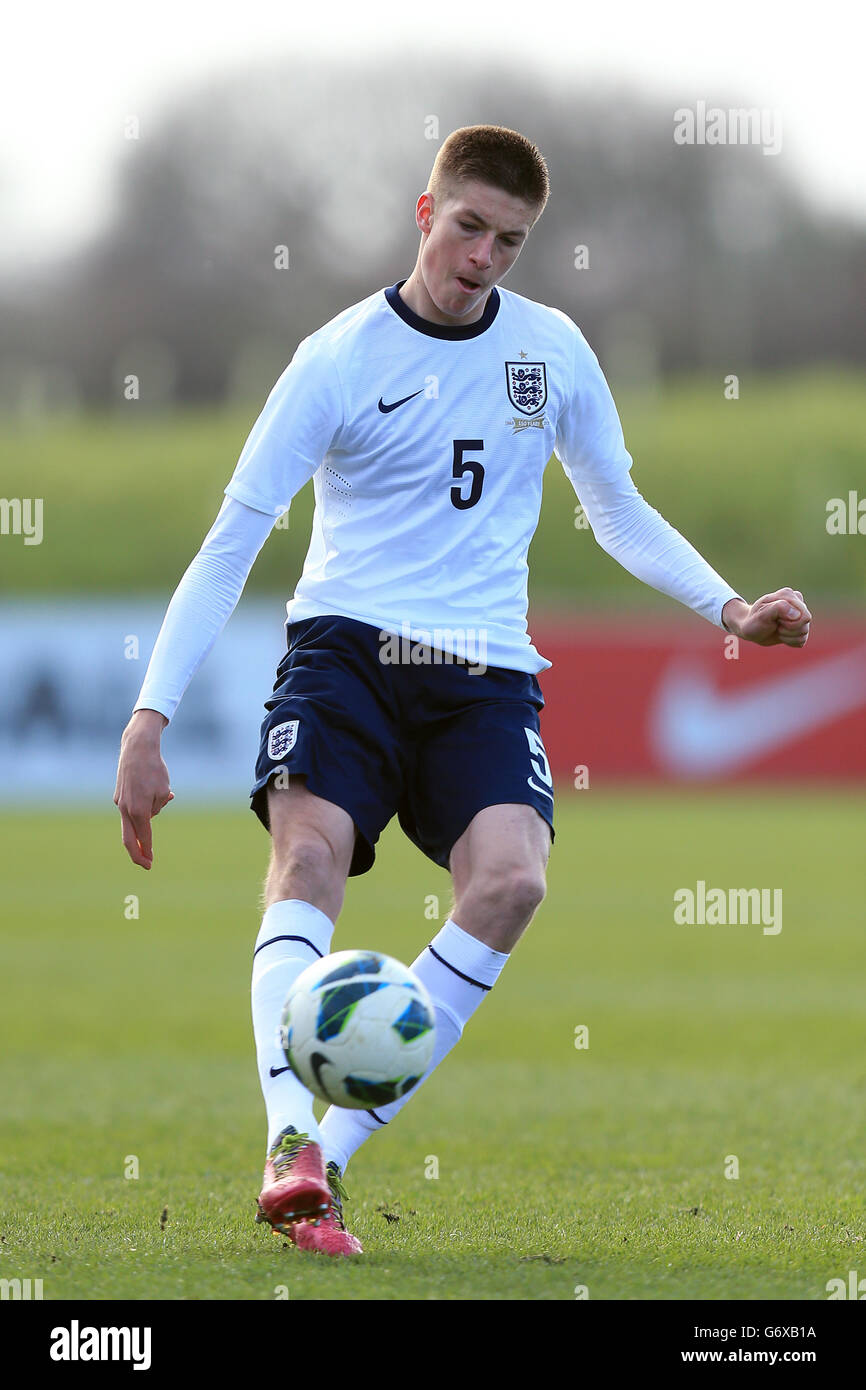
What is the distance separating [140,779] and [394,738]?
0.67 m

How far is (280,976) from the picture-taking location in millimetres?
4016

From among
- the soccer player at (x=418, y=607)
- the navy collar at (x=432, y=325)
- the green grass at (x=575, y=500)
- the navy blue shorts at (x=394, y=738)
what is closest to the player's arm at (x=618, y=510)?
the soccer player at (x=418, y=607)

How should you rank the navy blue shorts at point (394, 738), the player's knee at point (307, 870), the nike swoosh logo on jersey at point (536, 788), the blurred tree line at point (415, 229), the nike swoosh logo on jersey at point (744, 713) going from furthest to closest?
the blurred tree line at point (415, 229) → the nike swoosh logo on jersey at point (744, 713) → the nike swoosh logo on jersey at point (536, 788) → the navy blue shorts at point (394, 738) → the player's knee at point (307, 870)

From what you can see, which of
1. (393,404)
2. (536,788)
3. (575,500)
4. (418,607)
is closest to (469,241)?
(393,404)

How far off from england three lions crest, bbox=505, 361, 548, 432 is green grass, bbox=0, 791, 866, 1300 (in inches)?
75.1

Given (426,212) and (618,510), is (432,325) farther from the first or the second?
(618,510)

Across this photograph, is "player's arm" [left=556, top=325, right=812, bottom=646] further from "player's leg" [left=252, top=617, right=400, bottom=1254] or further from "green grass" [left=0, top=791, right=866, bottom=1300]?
"green grass" [left=0, top=791, right=866, bottom=1300]

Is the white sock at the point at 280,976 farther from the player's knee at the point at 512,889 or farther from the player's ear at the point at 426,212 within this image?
the player's ear at the point at 426,212

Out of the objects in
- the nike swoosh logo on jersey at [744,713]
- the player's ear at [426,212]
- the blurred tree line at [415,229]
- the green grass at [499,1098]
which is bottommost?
the green grass at [499,1098]

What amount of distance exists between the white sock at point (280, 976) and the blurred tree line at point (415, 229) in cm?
3174

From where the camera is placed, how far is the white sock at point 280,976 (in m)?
3.91

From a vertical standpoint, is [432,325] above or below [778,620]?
above

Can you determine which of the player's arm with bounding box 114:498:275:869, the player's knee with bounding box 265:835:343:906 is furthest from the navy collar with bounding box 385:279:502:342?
the player's knee with bounding box 265:835:343:906
